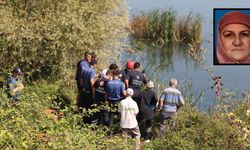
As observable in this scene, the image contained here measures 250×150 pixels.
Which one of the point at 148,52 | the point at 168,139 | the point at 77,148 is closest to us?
the point at 77,148

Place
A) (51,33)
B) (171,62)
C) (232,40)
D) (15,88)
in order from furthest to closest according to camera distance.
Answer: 1. (171,62)
2. (51,33)
3. (15,88)
4. (232,40)

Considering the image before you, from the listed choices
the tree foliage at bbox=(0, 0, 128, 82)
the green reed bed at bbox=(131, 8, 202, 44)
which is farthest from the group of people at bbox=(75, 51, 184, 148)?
the green reed bed at bbox=(131, 8, 202, 44)

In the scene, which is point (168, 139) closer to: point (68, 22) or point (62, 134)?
point (62, 134)

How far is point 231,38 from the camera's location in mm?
6008

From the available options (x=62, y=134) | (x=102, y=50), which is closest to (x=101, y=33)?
(x=102, y=50)

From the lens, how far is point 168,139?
7.37 metres

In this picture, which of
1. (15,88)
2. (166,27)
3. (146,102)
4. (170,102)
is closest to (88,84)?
(146,102)

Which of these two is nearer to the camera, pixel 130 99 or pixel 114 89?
pixel 130 99

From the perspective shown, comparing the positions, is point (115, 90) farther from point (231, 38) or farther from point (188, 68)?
point (188, 68)

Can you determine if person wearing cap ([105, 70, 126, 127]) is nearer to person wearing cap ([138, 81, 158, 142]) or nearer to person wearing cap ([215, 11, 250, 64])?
person wearing cap ([138, 81, 158, 142])

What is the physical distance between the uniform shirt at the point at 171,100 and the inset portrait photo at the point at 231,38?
3.00 metres

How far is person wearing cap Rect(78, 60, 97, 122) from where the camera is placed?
10.2 metres

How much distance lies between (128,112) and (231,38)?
3394 millimetres

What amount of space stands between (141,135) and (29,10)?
565cm
